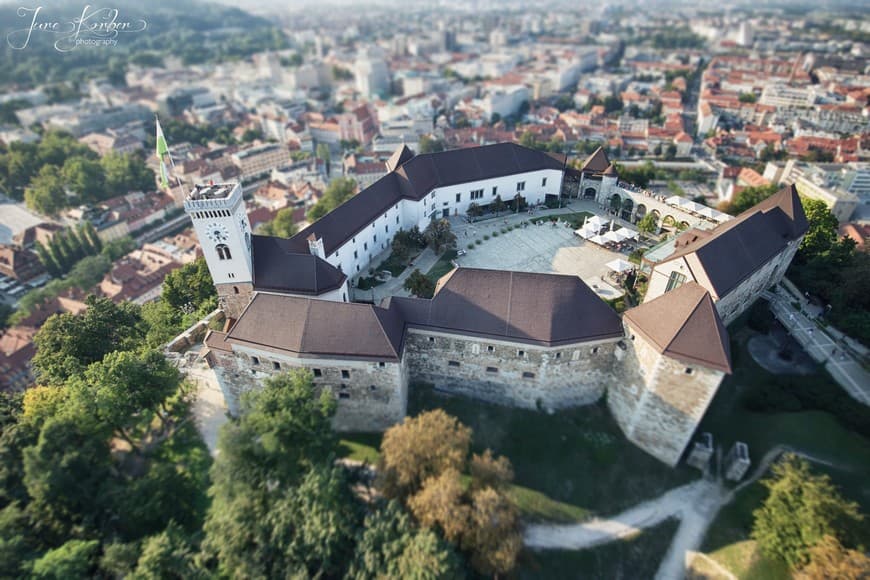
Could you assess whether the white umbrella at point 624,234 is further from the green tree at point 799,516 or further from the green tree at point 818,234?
the green tree at point 799,516

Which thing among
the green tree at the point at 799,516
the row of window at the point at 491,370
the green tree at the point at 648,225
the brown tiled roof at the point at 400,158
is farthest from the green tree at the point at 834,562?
the brown tiled roof at the point at 400,158

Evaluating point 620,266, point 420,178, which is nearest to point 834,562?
point 620,266

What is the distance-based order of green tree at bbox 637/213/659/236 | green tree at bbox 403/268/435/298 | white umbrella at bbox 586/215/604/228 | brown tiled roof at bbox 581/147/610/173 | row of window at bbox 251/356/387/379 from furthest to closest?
brown tiled roof at bbox 581/147/610/173 < green tree at bbox 637/213/659/236 < white umbrella at bbox 586/215/604/228 < green tree at bbox 403/268/435/298 < row of window at bbox 251/356/387/379

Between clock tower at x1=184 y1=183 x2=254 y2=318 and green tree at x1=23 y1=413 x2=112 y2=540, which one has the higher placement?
clock tower at x1=184 y1=183 x2=254 y2=318

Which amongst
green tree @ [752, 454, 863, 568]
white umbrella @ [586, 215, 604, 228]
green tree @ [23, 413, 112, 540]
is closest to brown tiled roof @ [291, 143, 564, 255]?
white umbrella @ [586, 215, 604, 228]

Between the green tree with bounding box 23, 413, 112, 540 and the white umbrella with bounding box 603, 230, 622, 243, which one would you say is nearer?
the green tree with bounding box 23, 413, 112, 540

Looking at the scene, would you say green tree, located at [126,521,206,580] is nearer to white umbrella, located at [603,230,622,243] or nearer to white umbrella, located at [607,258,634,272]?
white umbrella, located at [607,258,634,272]

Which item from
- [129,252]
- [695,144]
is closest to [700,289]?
[129,252]
